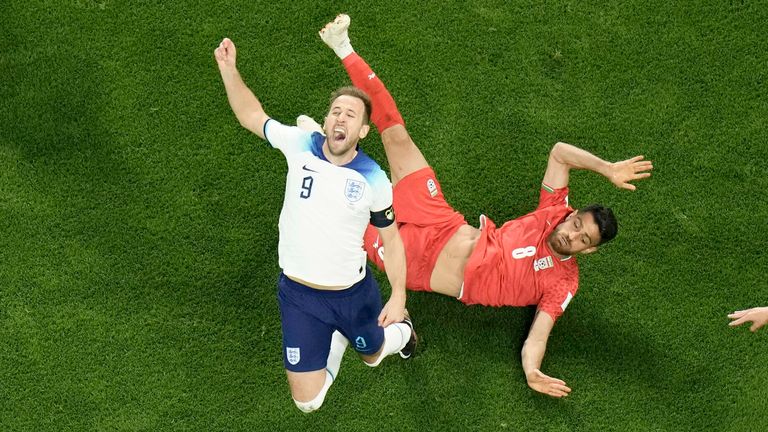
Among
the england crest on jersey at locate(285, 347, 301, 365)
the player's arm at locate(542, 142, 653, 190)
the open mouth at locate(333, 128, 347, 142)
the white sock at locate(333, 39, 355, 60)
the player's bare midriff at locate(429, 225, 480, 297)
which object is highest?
the white sock at locate(333, 39, 355, 60)

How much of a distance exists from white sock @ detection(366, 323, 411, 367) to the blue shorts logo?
7.7 inches

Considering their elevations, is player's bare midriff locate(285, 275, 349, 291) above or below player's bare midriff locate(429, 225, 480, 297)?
above

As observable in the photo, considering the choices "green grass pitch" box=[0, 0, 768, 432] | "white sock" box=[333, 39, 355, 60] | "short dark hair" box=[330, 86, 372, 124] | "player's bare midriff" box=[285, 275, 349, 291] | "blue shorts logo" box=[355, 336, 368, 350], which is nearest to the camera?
"short dark hair" box=[330, 86, 372, 124]

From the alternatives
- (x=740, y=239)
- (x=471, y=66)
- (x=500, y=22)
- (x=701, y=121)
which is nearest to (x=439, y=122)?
(x=471, y=66)

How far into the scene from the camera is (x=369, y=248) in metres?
6.19

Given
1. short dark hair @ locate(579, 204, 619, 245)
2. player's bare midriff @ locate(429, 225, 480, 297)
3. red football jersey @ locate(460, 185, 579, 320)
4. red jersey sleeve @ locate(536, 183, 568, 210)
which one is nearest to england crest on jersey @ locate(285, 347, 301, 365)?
player's bare midriff @ locate(429, 225, 480, 297)

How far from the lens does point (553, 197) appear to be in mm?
6199

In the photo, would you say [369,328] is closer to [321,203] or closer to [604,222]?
[321,203]

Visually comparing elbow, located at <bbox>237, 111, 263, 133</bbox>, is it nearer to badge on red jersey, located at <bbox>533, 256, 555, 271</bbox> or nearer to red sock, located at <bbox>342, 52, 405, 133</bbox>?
red sock, located at <bbox>342, 52, 405, 133</bbox>

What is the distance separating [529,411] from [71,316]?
391 cm

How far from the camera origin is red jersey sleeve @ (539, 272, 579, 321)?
6.15m

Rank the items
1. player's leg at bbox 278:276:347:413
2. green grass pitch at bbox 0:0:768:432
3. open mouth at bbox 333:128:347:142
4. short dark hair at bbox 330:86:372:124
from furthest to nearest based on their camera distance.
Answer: green grass pitch at bbox 0:0:768:432 < player's leg at bbox 278:276:347:413 < short dark hair at bbox 330:86:372:124 < open mouth at bbox 333:128:347:142

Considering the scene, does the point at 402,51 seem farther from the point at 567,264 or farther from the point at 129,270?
the point at 129,270

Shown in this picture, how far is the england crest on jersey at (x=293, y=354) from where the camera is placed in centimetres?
561
